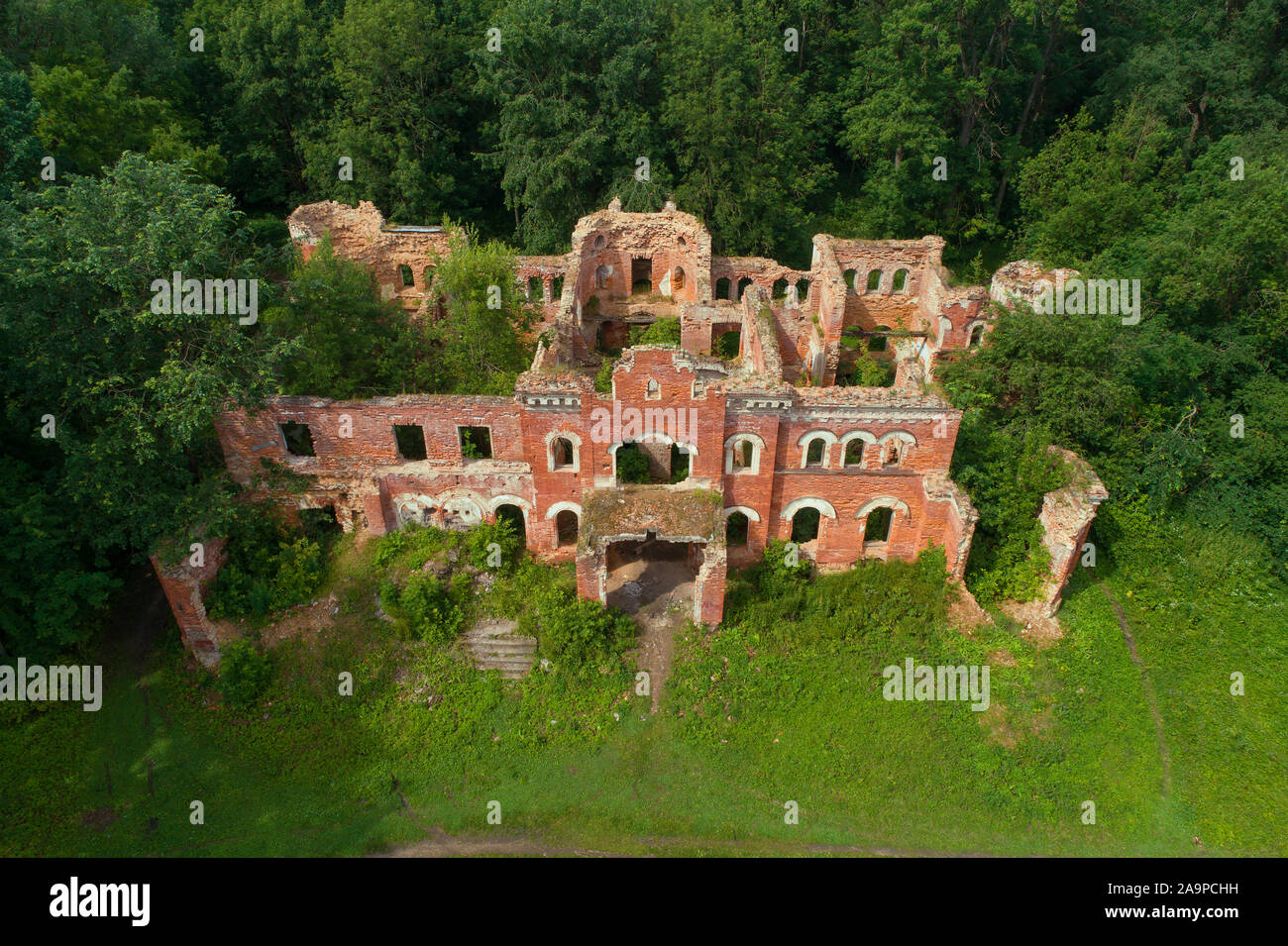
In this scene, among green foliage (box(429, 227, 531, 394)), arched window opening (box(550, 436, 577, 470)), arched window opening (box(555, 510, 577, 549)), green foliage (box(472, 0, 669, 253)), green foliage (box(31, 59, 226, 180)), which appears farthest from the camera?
green foliage (box(472, 0, 669, 253))

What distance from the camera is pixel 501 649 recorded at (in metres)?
24.8

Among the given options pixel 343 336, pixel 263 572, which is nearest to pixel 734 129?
pixel 343 336

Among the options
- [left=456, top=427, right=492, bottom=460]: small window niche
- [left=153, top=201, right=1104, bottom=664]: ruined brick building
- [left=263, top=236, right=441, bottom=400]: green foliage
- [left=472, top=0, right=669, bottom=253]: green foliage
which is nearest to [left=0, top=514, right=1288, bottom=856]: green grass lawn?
[left=153, top=201, right=1104, bottom=664]: ruined brick building

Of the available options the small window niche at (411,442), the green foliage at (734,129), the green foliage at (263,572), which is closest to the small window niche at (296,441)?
the green foliage at (263,572)

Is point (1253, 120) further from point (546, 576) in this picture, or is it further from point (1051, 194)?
point (546, 576)

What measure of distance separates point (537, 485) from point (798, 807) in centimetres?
1170

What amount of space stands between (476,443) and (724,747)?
12436mm

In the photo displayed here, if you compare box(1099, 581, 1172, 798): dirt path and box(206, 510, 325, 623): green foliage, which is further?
box(206, 510, 325, 623): green foliage

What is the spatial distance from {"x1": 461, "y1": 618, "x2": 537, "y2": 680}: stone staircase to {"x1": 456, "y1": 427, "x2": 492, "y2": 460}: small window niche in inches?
218

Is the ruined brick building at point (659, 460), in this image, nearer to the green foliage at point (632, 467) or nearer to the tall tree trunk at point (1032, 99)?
the green foliage at point (632, 467)

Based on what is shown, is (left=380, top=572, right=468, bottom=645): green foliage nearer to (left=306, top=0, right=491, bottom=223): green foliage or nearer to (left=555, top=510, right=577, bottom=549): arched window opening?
(left=555, top=510, right=577, bottom=549): arched window opening

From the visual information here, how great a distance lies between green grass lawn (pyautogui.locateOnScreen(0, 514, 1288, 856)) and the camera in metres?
21.4

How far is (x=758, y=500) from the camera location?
26.0 metres
